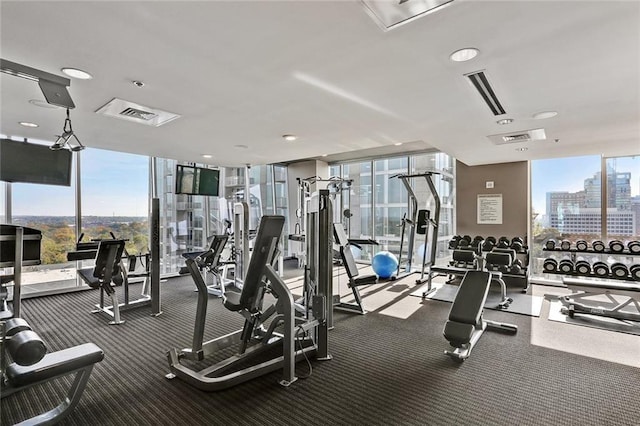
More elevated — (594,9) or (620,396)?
(594,9)

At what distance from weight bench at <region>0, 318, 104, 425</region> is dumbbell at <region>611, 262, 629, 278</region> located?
5830 mm

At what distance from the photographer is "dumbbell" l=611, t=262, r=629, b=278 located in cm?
437

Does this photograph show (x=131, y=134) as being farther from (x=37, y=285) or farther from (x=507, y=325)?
(x=507, y=325)

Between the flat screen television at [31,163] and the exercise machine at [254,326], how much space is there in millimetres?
3511

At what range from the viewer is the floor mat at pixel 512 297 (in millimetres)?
4508

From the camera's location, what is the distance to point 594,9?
1.80 m

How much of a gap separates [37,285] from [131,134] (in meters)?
3.31

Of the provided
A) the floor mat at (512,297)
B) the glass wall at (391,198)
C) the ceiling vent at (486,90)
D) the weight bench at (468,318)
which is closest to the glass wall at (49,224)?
the glass wall at (391,198)

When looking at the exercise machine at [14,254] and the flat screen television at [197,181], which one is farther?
the flat screen television at [197,181]

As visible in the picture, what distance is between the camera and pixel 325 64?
2492mm

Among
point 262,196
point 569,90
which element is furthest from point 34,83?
point 262,196

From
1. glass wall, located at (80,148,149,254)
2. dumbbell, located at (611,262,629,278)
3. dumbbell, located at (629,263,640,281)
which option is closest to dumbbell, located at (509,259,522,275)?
dumbbell, located at (611,262,629,278)

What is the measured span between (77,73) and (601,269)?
20.9 ft

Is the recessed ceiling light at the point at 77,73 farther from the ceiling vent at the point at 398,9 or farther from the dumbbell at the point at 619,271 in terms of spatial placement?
the dumbbell at the point at 619,271
